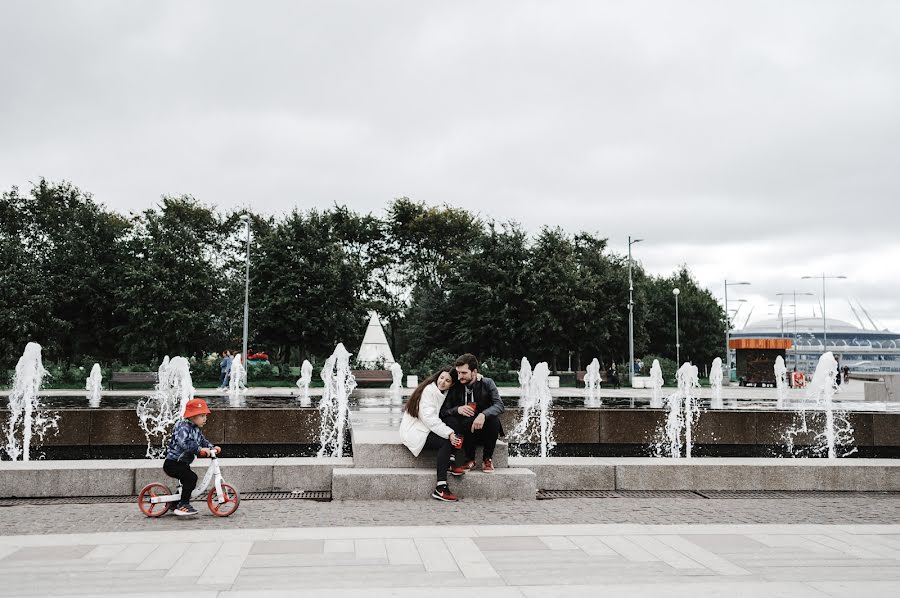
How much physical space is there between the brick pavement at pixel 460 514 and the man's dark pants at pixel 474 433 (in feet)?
2.04

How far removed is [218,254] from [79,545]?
46.4 m

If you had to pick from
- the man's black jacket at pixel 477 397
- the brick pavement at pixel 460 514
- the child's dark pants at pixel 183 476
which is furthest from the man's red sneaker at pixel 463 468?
the child's dark pants at pixel 183 476

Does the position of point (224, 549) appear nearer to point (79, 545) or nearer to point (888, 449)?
point (79, 545)

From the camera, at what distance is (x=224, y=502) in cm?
717

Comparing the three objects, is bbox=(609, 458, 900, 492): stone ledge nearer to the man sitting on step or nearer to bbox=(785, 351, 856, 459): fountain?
the man sitting on step

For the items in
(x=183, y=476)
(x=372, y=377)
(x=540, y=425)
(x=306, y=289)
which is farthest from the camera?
(x=306, y=289)

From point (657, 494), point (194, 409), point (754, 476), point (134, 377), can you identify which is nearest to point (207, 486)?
point (194, 409)

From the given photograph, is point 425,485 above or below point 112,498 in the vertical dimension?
above

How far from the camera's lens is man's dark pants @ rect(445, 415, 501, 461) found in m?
8.44

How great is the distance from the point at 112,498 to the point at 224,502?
6.09ft

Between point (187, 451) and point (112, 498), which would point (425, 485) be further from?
point (112, 498)

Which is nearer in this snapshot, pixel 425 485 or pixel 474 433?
pixel 425 485

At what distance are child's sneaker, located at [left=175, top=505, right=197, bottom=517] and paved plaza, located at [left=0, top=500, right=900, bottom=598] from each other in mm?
73

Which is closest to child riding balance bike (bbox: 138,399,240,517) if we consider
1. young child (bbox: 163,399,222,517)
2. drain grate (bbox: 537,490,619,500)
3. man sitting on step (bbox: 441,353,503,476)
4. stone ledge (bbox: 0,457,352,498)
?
young child (bbox: 163,399,222,517)
